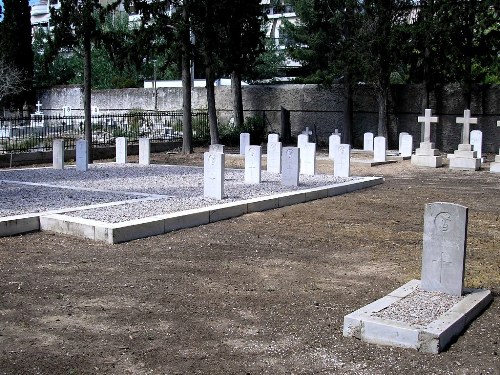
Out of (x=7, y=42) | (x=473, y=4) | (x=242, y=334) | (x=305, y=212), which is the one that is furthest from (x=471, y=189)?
(x=7, y=42)

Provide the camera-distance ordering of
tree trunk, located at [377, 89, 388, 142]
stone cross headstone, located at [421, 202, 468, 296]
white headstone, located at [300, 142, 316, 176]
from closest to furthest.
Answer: stone cross headstone, located at [421, 202, 468, 296]
white headstone, located at [300, 142, 316, 176]
tree trunk, located at [377, 89, 388, 142]

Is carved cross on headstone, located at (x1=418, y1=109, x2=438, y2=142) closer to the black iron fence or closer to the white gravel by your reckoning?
the white gravel

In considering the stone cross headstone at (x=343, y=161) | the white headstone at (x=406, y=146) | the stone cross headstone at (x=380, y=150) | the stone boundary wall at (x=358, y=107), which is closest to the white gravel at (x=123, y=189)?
the stone cross headstone at (x=343, y=161)

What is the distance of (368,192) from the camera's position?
15211 mm

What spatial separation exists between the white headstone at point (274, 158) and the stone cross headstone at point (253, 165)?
2778mm

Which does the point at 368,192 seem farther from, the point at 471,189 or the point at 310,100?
the point at 310,100

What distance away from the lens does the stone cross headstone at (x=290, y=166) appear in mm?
14562

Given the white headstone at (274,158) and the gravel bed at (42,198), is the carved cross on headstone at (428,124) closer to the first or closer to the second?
the white headstone at (274,158)

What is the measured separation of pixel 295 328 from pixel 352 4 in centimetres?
2517

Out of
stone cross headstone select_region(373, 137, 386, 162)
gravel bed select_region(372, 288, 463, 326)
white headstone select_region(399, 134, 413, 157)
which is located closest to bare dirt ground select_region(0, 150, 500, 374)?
gravel bed select_region(372, 288, 463, 326)

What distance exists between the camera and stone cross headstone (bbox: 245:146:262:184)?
1491 centimetres

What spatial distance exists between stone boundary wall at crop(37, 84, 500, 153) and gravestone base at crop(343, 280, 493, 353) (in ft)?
73.3

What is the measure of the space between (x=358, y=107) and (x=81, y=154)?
55.4 feet

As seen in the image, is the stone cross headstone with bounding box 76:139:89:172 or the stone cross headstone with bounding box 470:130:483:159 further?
the stone cross headstone with bounding box 470:130:483:159
